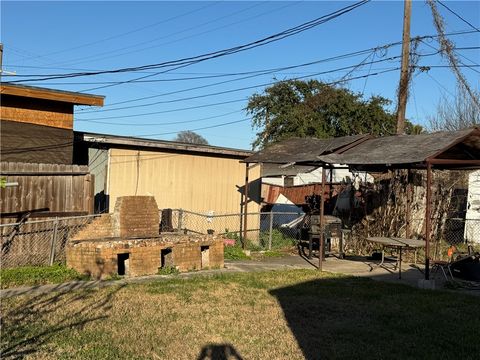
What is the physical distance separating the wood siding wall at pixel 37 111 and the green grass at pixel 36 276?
349 cm

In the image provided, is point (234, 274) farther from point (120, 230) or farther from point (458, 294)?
point (458, 294)

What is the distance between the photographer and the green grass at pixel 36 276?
29.5 feet

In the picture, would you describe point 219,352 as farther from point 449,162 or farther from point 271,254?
point 271,254

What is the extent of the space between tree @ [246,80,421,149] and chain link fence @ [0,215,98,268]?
2418cm

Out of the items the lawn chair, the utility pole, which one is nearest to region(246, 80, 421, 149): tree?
the utility pole

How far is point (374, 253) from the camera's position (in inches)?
546

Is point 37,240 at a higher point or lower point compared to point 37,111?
lower

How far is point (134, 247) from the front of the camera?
10.2 meters

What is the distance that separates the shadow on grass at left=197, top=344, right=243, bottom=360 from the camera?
18.3 ft

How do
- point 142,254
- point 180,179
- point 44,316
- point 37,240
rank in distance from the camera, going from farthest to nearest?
point 180,179, point 37,240, point 142,254, point 44,316

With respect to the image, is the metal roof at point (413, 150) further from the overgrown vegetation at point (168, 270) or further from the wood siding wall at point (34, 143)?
the wood siding wall at point (34, 143)

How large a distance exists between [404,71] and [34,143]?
11.3 m

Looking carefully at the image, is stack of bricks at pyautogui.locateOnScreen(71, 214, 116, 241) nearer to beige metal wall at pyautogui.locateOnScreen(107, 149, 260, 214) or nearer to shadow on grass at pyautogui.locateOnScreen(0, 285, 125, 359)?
beige metal wall at pyautogui.locateOnScreen(107, 149, 260, 214)

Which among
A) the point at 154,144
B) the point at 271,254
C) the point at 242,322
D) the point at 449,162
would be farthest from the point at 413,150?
the point at 154,144
